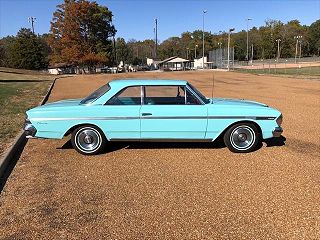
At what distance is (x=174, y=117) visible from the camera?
5988 millimetres

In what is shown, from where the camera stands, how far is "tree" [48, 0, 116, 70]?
7312cm

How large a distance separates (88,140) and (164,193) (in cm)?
228

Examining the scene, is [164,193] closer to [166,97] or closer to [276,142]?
[166,97]

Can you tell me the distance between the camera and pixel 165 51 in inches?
5541

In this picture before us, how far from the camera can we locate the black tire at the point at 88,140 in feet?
20.1

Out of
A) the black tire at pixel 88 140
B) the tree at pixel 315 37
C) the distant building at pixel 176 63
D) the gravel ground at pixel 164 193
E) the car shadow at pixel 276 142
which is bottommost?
the gravel ground at pixel 164 193

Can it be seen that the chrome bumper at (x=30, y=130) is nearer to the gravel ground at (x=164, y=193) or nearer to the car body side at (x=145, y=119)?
the car body side at (x=145, y=119)

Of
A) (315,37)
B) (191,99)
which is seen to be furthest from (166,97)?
(315,37)

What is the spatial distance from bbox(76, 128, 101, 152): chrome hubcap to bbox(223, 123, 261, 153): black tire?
7.94 feet

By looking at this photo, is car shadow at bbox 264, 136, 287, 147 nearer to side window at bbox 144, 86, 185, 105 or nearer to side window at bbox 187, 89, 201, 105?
side window at bbox 187, 89, 201, 105

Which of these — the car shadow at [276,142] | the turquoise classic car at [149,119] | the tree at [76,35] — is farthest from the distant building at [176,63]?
the turquoise classic car at [149,119]

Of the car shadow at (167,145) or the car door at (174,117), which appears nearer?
the car door at (174,117)

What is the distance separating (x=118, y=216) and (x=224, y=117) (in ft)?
9.83

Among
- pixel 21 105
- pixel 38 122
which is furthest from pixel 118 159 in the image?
pixel 21 105
